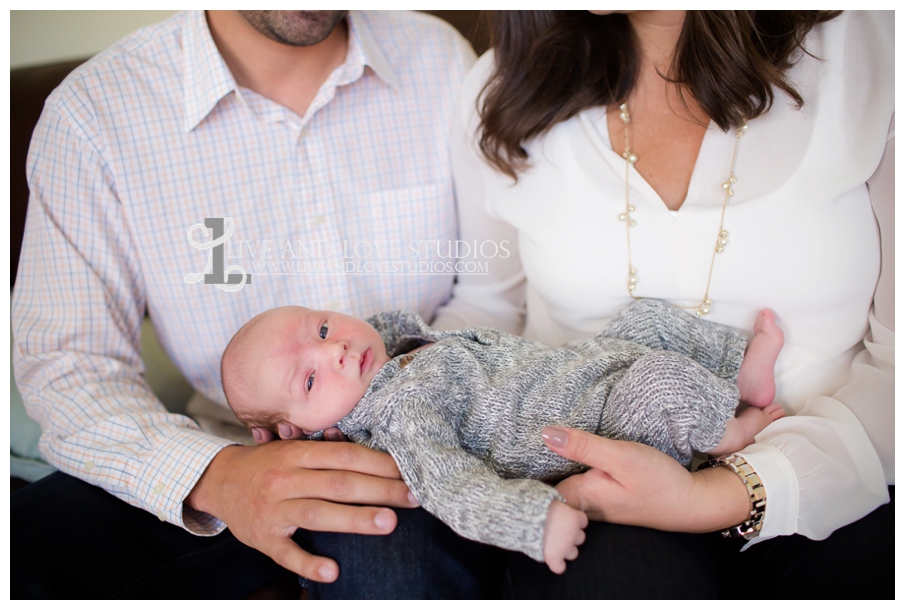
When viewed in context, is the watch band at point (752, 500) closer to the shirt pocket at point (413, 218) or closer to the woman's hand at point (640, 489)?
the woman's hand at point (640, 489)

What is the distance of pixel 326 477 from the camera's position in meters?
0.84

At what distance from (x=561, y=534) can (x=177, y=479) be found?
0.61m

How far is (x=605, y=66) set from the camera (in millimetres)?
1031

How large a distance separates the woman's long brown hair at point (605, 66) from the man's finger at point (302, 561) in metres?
0.72

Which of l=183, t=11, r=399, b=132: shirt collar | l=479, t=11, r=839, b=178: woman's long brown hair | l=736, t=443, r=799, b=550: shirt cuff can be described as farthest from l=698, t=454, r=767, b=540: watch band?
l=183, t=11, r=399, b=132: shirt collar

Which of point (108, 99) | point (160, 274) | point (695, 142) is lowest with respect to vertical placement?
point (160, 274)

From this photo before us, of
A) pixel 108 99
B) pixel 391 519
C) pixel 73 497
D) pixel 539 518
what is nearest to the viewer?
pixel 539 518

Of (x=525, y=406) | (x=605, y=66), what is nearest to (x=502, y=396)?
(x=525, y=406)

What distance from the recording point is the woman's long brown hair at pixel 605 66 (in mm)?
866

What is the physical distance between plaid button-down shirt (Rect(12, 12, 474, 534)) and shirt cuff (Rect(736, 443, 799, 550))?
2.38 feet

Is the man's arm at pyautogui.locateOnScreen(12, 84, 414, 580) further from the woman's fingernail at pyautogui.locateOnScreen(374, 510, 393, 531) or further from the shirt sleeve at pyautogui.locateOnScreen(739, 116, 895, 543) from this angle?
the shirt sleeve at pyautogui.locateOnScreen(739, 116, 895, 543)
